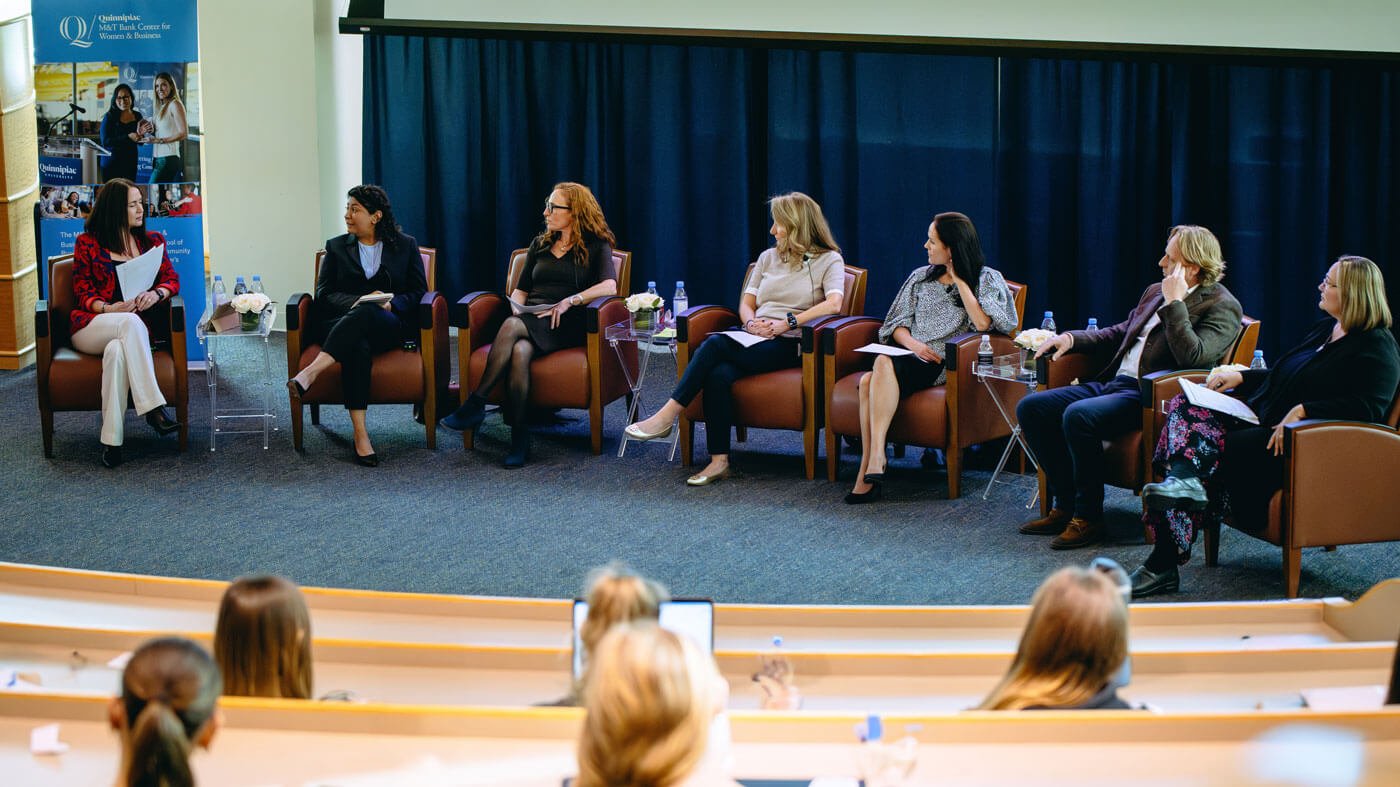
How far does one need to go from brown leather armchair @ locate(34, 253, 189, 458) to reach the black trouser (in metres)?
0.64

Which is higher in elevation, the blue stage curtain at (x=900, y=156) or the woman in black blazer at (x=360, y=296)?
the blue stage curtain at (x=900, y=156)

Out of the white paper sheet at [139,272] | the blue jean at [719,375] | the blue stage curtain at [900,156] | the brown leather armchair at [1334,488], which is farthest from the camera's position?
the blue stage curtain at [900,156]

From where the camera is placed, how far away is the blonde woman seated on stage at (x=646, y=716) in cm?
167

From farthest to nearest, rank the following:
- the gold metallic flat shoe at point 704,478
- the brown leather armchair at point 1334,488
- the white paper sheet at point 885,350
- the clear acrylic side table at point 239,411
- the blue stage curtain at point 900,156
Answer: the blue stage curtain at point 900,156
the clear acrylic side table at point 239,411
the gold metallic flat shoe at point 704,478
the white paper sheet at point 885,350
the brown leather armchair at point 1334,488

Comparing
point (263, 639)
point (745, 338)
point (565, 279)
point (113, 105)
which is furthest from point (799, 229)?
point (263, 639)

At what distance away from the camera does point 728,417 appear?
6.11 meters

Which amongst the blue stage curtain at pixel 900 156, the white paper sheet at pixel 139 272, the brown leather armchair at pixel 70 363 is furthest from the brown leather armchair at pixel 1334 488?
the white paper sheet at pixel 139 272

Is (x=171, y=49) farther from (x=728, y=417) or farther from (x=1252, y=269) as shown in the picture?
(x=1252, y=269)

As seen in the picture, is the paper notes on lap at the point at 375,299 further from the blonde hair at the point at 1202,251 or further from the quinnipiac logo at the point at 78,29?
the blonde hair at the point at 1202,251

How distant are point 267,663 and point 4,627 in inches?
37.2

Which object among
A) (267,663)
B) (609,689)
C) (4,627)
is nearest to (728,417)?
(4,627)

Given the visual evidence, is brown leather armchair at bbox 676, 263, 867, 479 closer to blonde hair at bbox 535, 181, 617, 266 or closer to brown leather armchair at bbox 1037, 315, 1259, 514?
blonde hair at bbox 535, 181, 617, 266

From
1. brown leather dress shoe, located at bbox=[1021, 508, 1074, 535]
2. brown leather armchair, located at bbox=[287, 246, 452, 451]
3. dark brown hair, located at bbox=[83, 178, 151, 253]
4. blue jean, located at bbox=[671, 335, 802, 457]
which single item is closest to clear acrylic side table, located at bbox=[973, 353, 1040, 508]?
brown leather dress shoe, located at bbox=[1021, 508, 1074, 535]

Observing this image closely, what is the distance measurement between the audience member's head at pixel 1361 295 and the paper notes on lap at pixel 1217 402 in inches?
16.2
